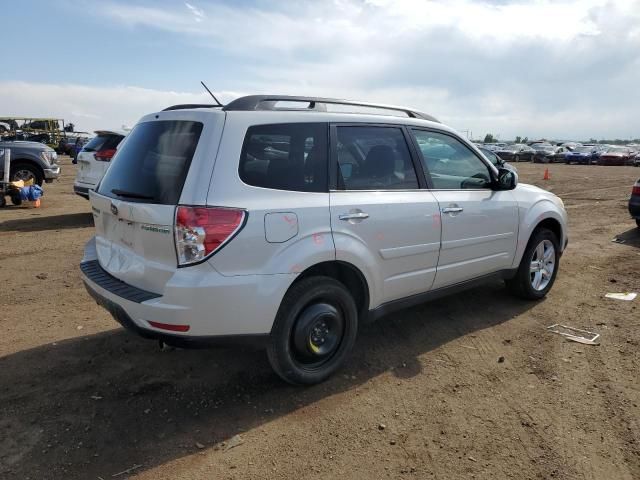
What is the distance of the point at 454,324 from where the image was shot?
15.3ft

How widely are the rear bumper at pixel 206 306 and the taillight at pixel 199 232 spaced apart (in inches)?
3.2

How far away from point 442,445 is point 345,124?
2.22 metres

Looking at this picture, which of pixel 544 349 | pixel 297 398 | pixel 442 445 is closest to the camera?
pixel 442 445

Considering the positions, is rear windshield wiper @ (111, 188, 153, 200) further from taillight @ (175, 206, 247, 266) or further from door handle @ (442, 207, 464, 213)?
door handle @ (442, 207, 464, 213)

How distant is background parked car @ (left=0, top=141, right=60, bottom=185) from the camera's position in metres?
11.9

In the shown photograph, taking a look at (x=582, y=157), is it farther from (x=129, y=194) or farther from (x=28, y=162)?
(x=129, y=194)

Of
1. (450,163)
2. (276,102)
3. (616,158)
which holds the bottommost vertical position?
(616,158)

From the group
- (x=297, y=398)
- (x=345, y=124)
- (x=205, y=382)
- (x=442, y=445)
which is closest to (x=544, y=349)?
(x=442, y=445)

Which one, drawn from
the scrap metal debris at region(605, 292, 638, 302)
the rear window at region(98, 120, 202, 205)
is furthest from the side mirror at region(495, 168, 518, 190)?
the rear window at region(98, 120, 202, 205)

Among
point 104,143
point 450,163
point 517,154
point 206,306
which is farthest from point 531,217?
point 517,154

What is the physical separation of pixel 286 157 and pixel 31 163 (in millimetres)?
11237

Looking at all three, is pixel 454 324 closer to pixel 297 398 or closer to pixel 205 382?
pixel 297 398

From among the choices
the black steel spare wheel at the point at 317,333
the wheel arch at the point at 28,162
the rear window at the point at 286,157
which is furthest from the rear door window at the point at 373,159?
the wheel arch at the point at 28,162

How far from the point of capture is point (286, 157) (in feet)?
10.8
